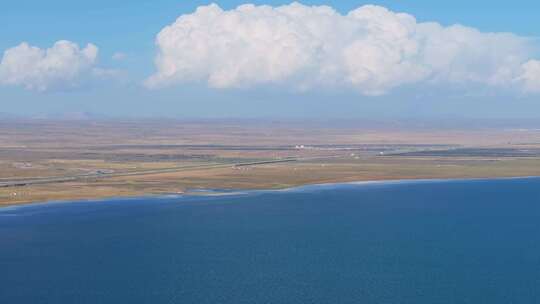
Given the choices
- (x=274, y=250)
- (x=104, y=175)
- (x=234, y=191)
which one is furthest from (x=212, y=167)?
(x=274, y=250)

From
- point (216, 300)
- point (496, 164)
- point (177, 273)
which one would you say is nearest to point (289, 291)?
point (216, 300)

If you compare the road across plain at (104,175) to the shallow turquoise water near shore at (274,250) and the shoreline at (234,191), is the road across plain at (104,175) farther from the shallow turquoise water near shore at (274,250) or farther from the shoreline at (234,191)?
the shallow turquoise water near shore at (274,250)

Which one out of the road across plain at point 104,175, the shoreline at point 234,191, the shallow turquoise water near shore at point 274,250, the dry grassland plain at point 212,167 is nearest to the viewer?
the shallow turquoise water near shore at point 274,250

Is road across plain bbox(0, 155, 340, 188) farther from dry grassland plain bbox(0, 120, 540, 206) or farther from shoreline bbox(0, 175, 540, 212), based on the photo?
shoreline bbox(0, 175, 540, 212)

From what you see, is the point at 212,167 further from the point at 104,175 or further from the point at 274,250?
the point at 274,250

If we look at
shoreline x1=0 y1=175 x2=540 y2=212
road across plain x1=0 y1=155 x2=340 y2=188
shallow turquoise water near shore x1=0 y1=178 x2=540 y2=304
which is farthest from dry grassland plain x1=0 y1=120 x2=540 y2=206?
shallow turquoise water near shore x1=0 y1=178 x2=540 y2=304

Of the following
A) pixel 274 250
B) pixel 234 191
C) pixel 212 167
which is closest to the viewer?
pixel 274 250

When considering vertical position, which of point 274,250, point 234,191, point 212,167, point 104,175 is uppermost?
point 212,167

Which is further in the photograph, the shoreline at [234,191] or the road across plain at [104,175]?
the road across plain at [104,175]

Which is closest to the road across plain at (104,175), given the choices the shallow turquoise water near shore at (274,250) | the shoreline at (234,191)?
the shoreline at (234,191)
